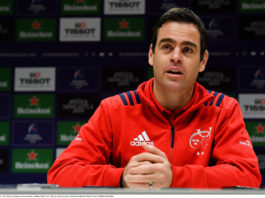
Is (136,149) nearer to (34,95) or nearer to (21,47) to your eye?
(34,95)

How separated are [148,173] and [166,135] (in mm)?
323

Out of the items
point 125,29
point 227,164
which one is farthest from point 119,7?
point 227,164

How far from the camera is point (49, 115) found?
263 cm

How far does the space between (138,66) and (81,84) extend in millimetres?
511

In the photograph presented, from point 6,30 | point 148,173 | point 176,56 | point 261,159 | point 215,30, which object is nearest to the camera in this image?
point 148,173

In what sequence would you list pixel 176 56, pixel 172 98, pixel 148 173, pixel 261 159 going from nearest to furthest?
pixel 148 173, pixel 176 56, pixel 172 98, pixel 261 159

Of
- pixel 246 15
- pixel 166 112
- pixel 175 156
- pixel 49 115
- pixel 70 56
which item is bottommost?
pixel 49 115

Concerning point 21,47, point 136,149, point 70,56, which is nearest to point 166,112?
point 136,149

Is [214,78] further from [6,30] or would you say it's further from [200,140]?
[6,30]

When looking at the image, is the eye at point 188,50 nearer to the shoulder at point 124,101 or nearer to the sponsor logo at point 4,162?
the shoulder at point 124,101

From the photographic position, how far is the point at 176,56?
1151mm

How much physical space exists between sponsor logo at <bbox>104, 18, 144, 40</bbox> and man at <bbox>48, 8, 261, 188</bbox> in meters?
1.38

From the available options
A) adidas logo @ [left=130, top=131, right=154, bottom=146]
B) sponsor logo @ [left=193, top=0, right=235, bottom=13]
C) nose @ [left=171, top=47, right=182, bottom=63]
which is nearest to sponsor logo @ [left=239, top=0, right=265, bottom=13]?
sponsor logo @ [left=193, top=0, right=235, bottom=13]

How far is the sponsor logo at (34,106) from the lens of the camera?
263 centimetres
